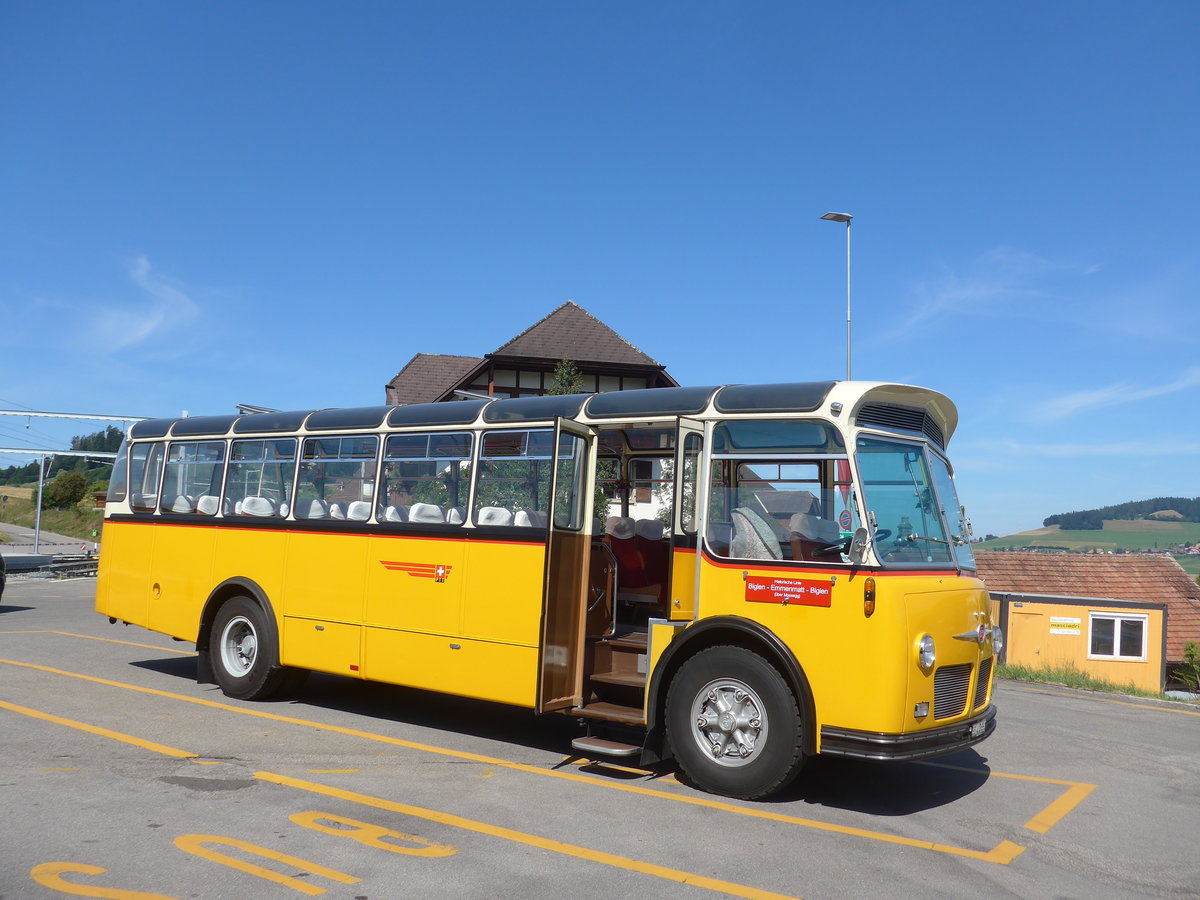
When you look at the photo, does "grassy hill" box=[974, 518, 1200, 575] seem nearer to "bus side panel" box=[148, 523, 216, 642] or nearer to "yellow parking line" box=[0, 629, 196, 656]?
"yellow parking line" box=[0, 629, 196, 656]

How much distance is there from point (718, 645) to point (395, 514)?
11.7 feet

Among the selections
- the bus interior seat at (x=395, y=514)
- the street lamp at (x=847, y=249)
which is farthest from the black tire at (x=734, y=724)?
the street lamp at (x=847, y=249)

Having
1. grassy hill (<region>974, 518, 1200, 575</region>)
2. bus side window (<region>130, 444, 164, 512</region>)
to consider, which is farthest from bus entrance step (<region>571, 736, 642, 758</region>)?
grassy hill (<region>974, 518, 1200, 575</region>)

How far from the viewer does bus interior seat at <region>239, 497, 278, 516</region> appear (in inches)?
399

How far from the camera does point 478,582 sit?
26.9 ft

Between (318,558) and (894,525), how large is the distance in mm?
5562

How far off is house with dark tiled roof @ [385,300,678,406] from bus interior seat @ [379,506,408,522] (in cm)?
2538

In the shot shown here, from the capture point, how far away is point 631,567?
8.61m

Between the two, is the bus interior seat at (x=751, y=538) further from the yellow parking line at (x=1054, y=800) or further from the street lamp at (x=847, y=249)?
the street lamp at (x=847, y=249)

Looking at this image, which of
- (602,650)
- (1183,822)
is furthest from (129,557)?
(1183,822)

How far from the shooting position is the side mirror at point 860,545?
6.29 meters

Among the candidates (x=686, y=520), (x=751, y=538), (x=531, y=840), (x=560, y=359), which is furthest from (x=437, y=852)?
(x=560, y=359)

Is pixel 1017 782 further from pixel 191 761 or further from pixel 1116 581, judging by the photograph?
pixel 1116 581

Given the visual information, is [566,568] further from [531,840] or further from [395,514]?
[531,840]
